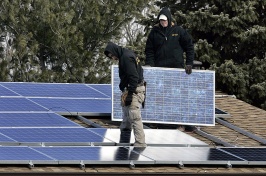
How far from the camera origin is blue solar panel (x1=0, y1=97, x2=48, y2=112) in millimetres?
23875

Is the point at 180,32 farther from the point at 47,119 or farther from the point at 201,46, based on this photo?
the point at 201,46

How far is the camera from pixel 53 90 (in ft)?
85.5

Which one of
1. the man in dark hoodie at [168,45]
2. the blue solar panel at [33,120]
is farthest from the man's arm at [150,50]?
the blue solar panel at [33,120]

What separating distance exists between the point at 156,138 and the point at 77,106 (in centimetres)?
258

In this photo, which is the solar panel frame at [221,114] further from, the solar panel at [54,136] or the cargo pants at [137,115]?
the solar panel at [54,136]

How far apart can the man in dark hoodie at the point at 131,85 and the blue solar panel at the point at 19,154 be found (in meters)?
2.14

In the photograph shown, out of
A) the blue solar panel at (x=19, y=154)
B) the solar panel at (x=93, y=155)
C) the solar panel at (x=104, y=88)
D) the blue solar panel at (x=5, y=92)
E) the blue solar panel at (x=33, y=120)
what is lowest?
the solar panel at (x=93, y=155)

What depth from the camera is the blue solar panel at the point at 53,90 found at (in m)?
25.5

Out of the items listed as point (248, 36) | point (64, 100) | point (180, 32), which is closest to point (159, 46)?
point (180, 32)

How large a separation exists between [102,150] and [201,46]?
52.2 ft

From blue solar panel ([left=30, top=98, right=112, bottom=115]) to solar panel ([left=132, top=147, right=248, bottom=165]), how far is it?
2933 millimetres

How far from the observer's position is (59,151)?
69.1 feet

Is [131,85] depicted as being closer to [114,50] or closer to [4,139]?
[114,50]

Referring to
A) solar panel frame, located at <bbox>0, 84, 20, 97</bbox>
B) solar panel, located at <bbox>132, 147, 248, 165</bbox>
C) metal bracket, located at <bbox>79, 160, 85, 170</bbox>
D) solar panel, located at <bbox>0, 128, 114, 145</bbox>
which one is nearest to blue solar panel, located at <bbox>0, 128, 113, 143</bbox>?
solar panel, located at <bbox>0, 128, 114, 145</bbox>
